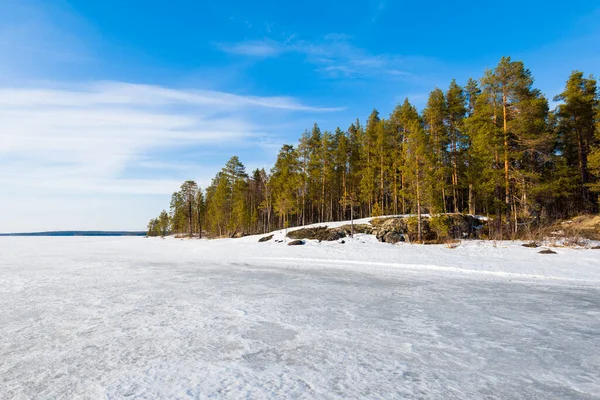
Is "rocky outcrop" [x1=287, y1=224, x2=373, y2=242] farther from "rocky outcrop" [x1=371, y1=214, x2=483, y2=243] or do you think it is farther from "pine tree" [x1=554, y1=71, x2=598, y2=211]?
"pine tree" [x1=554, y1=71, x2=598, y2=211]

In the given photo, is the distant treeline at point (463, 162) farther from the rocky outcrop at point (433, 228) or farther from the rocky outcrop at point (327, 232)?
the rocky outcrop at point (327, 232)

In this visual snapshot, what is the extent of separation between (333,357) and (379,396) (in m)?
0.96

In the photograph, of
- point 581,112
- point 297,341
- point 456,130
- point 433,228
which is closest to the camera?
point 297,341

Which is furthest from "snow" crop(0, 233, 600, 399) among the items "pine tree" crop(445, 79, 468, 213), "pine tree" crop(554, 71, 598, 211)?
"pine tree" crop(554, 71, 598, 211)

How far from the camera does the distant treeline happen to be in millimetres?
21875

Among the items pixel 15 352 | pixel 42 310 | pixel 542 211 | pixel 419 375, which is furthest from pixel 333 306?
pixel 542 211

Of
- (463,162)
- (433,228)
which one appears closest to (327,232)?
(433,228)

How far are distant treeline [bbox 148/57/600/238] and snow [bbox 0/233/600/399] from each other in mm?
15815

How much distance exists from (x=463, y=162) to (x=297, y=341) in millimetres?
33689

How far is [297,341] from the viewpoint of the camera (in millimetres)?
3965

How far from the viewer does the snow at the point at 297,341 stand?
8.97 feet

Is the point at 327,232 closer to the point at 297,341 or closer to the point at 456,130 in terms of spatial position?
the point at 456,130

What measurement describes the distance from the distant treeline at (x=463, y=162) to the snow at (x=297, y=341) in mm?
15815

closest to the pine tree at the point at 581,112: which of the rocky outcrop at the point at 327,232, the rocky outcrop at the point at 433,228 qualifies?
the rocky outcrop at the point at 433,228
